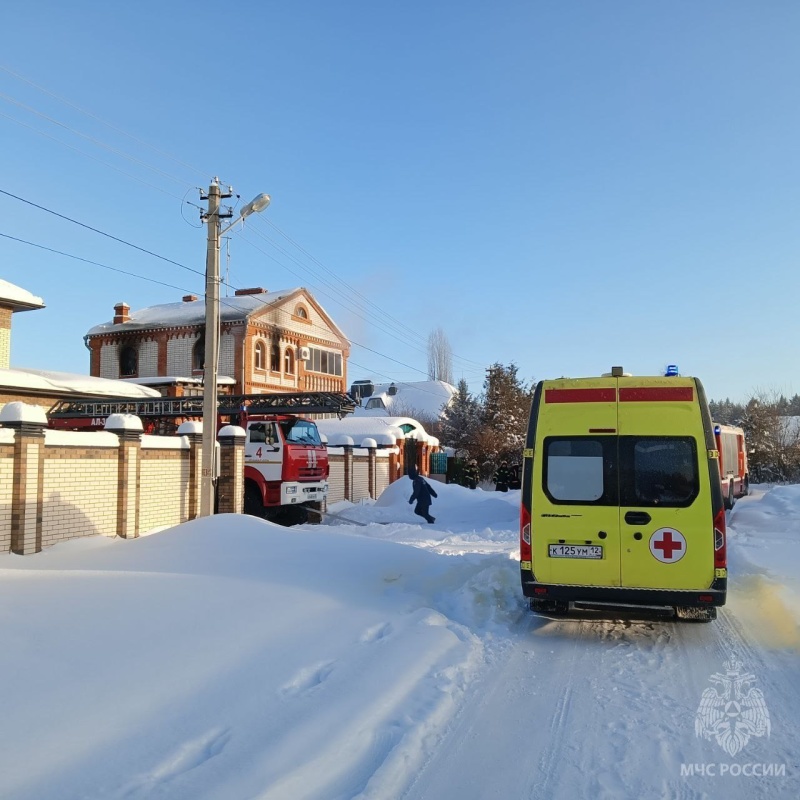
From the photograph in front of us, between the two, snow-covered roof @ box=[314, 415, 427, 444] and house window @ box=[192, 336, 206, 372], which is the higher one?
house window @ box=[192, 336, 206, 372]

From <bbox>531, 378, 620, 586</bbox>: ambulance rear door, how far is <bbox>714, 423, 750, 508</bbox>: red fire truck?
16.0 metres

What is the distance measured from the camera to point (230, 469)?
1680 centimetres

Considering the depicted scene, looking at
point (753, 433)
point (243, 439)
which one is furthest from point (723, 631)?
point (753, 433)

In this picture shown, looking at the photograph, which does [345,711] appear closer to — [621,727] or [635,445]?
[621,727]

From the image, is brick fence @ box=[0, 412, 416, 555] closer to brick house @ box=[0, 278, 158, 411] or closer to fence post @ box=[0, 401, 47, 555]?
fence post @ box=[0, 401, 47, 555]

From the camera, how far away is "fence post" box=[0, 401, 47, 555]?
10.4 m

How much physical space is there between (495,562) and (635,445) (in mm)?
3911

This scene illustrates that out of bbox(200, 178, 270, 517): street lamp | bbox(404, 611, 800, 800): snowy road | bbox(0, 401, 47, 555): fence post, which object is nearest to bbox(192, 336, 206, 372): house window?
bbox(200, 178, 270, 517): street lamp

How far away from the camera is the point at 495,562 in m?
10.3

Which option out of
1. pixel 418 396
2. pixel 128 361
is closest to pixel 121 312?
pixel 128 361

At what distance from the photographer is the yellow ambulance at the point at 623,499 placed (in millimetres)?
6723

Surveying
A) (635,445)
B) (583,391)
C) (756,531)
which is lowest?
(756,531)

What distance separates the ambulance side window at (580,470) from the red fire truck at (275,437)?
10.9 metres

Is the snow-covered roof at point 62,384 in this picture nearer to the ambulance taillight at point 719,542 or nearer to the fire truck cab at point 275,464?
the fire truck cab at point 275,464
